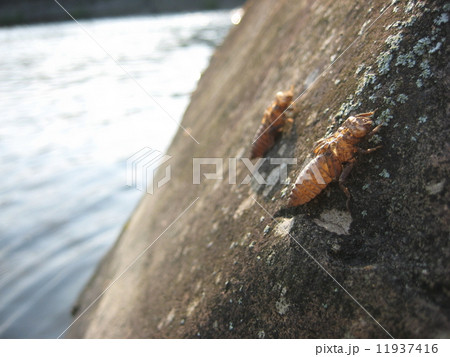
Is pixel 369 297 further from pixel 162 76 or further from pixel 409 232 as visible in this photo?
pixel 162 76

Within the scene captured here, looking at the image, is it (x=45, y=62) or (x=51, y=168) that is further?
(x=45, y=62)

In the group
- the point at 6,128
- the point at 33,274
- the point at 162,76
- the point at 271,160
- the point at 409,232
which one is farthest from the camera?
the point at 162,76

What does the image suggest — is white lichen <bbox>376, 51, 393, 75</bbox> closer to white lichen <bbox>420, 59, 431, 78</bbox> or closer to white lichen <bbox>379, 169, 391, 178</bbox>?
white lichen <bbox>420, 59, 431, 78</bbox>

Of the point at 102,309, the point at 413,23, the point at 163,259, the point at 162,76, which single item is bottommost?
the point at 162,76

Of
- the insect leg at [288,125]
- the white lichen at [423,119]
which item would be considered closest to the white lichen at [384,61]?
the white lichen at [423,119]

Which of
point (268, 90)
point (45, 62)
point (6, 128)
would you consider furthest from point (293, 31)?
point (45, 62)

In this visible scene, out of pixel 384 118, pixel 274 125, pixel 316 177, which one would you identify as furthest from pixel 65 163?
pixel 384 118
